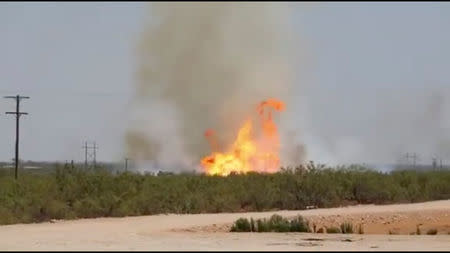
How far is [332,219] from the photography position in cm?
3194

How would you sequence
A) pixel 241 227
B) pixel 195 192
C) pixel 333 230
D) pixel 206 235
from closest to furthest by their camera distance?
1. pixel 206 235
2. pixel 333 230
3. pixel 241 227
4. pixel 195 192

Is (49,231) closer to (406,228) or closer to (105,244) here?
(105,244)

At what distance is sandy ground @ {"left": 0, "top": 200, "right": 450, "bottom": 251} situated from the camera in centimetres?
2000

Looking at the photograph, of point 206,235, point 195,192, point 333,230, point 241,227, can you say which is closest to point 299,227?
point 333,230

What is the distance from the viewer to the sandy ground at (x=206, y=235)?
787 inches

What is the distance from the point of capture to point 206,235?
79.8 ft

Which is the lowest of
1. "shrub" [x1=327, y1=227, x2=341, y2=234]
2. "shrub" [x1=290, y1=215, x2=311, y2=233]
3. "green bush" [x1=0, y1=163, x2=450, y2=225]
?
"shrub" [x1=327, y1=227, x2=341, y2=234]

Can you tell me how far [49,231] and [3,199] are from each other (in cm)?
882

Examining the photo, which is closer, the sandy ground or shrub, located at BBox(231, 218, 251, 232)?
the sandy ground

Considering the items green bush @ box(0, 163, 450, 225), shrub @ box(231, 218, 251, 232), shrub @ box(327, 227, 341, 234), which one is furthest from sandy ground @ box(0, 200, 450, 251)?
green bush @ box(0, 163, 450, 225)

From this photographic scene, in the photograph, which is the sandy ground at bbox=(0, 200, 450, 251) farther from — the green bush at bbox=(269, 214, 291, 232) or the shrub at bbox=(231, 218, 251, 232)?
the green bush at bbox=(269, 214, 291, 232)

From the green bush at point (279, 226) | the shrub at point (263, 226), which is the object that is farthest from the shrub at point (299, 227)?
the shrub at point (263, 226)

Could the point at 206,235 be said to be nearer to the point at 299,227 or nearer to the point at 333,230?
the point at 299,227

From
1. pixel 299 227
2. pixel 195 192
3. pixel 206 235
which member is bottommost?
pixel 206 235
